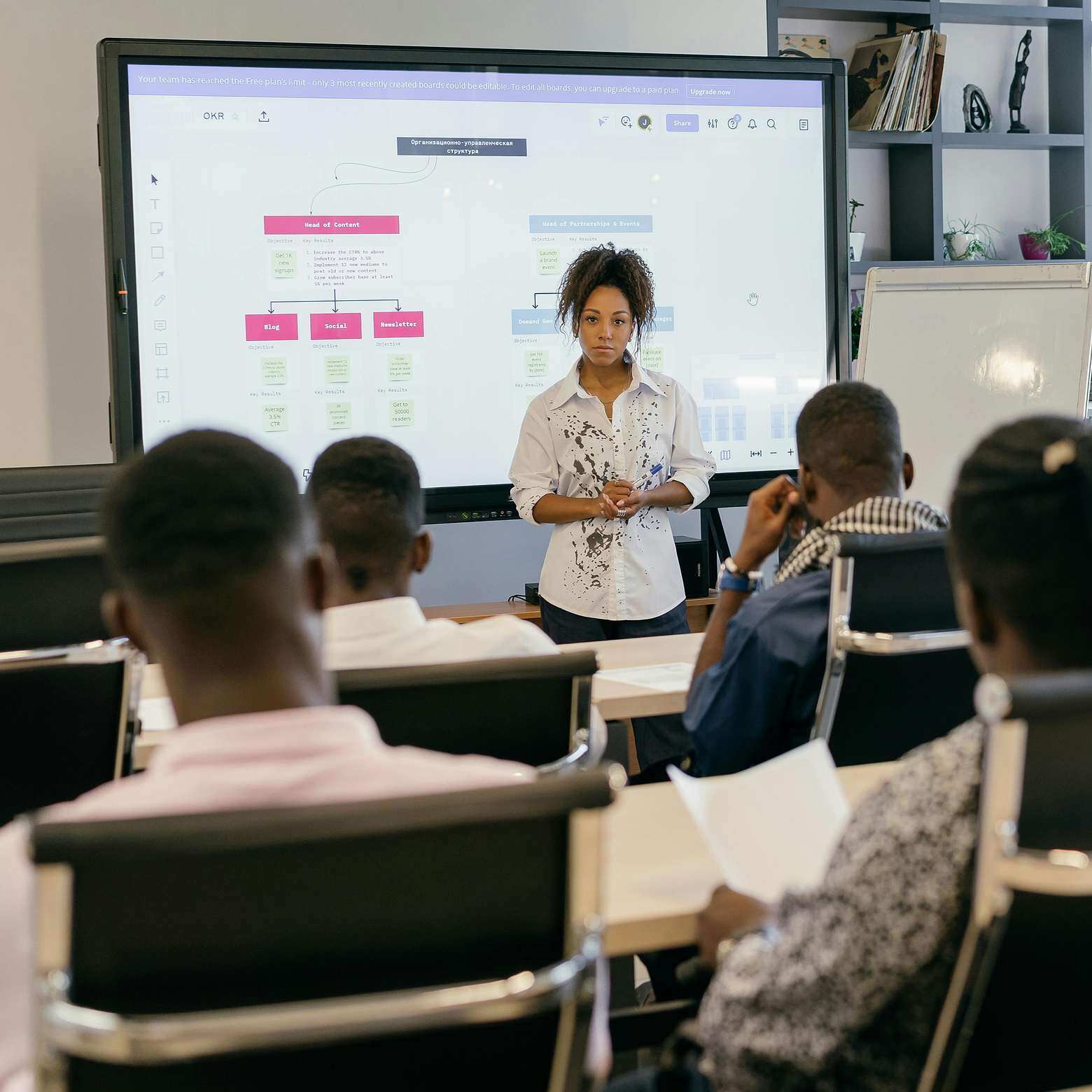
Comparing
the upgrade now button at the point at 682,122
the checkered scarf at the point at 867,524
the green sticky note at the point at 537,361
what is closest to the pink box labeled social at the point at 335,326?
the green sticky note at the point at 537,361

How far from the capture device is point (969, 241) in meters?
5.01

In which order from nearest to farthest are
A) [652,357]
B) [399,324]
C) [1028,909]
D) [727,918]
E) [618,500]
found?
[1028,909] → [727,918] → [618,500] → [399,324] → [652,357]

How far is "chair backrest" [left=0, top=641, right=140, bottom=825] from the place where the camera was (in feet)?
4.87

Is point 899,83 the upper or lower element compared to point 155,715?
upper

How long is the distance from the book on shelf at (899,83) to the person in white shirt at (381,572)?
3.48 m

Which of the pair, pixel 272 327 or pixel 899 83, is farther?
pixel 899 83

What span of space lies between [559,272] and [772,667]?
2.55 m

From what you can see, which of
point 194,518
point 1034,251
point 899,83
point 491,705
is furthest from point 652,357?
point 194,518

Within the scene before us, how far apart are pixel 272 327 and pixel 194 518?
3047mm

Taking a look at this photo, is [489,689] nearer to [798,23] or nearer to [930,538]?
[930,538]

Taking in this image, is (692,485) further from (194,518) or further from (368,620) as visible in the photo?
(194,518)

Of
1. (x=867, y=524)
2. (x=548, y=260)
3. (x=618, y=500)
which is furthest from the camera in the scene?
(x=548, y=260)

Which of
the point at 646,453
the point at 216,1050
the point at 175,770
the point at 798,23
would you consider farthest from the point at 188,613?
the point at 798,23

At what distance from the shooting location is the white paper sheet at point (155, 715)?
179cm
